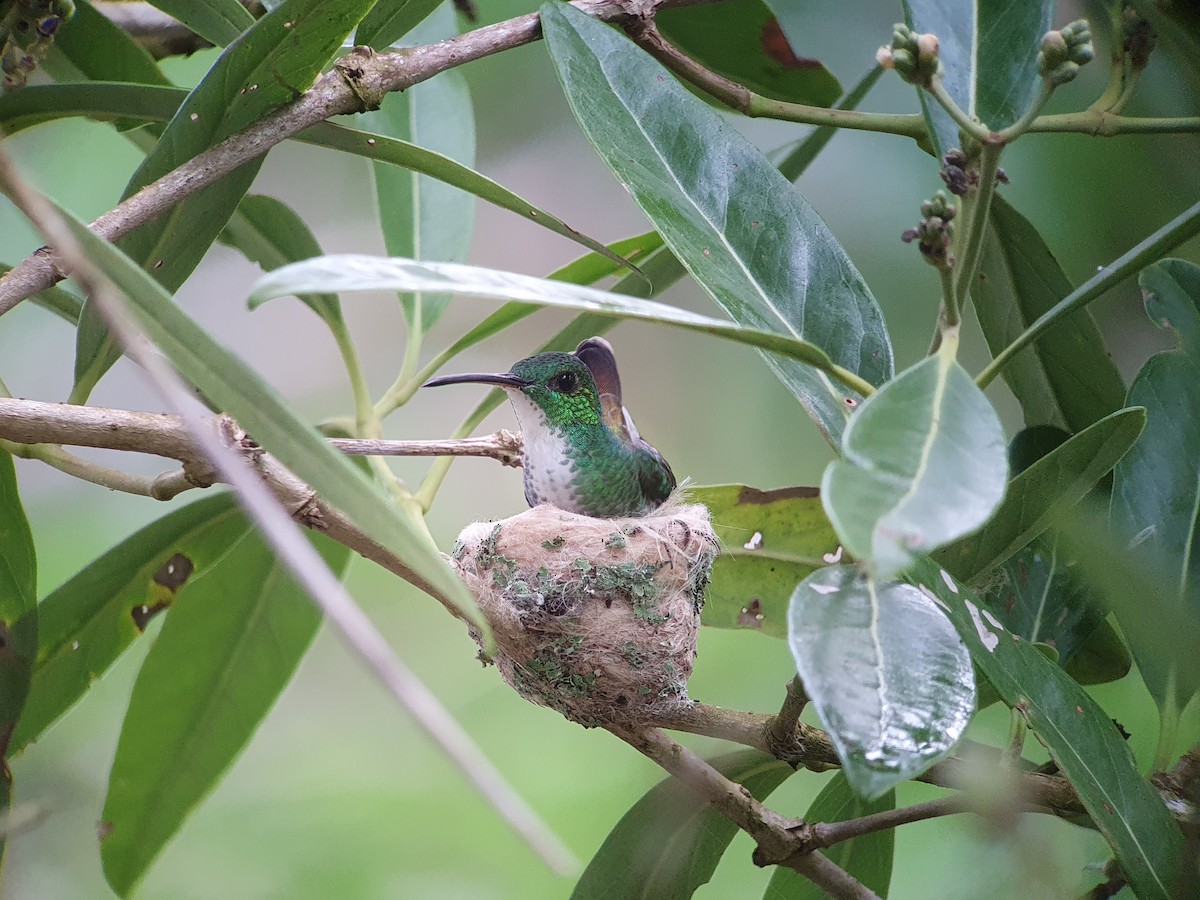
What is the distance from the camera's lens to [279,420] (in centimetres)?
62

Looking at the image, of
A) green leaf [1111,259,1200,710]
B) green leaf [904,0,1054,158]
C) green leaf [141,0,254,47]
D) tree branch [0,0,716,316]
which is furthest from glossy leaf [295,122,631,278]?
green leaf [1111,259,1200,710]

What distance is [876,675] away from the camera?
729 millimetres

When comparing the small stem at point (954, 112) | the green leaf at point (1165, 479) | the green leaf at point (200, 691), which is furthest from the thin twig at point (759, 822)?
the green leaf at point (200, 691)

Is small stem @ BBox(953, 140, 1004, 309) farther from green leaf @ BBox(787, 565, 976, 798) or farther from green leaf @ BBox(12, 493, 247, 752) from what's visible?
green leaf @ BBox(12, 493, 247, 752)

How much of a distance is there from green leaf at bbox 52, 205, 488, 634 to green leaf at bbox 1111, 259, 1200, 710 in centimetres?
101

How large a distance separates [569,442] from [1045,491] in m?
0.81

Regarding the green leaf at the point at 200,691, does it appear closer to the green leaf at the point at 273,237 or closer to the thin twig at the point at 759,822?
the green leaf at the point at 273,237

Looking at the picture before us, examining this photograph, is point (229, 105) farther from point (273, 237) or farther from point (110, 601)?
point (110, 601)

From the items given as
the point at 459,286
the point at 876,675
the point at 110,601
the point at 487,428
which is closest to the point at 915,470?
the point at 876,675

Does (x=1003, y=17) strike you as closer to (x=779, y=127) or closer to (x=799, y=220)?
(x=799, y=220)

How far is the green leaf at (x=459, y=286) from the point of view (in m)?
0.59

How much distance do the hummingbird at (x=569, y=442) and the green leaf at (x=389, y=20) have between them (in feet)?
1.66

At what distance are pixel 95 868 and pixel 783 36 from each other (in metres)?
2.89

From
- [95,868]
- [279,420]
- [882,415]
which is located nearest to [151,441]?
[279,420]
